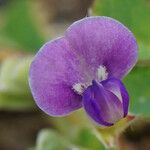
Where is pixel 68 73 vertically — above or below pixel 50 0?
above

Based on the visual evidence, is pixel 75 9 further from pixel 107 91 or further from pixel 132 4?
pixel 107 91

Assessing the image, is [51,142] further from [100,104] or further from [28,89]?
[100,104]

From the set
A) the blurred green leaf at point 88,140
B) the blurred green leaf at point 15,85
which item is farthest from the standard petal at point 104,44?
the blurred green leaf at point 15,85

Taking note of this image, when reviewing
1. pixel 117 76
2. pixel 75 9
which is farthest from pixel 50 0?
pixel 117 76

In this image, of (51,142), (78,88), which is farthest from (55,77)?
(51,142)

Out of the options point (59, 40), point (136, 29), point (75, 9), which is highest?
point (59, 40)

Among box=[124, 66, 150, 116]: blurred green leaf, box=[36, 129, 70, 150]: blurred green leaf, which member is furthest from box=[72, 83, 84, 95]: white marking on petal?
box=[36, 129, 70, 150]: blurred green leaf
